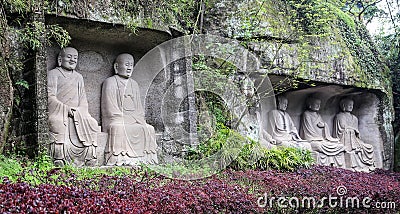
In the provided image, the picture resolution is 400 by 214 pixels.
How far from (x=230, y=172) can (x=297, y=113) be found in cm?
472

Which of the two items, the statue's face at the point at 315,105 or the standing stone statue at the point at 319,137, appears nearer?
the standing stone statue at the point at 319,137

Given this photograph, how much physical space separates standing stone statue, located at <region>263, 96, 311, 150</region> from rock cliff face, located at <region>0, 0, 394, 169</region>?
0.31 meters

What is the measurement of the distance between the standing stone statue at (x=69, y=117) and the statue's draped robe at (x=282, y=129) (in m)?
4.17

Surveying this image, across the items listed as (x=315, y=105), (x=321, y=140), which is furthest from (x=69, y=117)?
(x=315, y=105)

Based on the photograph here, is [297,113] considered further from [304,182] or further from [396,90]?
[304,182]

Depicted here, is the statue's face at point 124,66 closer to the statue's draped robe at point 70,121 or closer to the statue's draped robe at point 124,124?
the statue's draped robe at point 124,124

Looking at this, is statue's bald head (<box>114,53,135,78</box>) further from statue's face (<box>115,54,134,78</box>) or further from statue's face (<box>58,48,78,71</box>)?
statue's face (<box>58,48,78,71</box>)

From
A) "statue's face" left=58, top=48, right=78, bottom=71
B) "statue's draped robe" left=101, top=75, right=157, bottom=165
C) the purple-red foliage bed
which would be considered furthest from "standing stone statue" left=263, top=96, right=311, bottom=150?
"statue's face" left=58, top=48, right=78, bottom=71

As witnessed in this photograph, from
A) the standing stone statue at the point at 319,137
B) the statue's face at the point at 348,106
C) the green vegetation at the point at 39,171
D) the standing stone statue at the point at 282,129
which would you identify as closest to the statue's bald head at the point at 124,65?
the green vegetation at the point at 39,171

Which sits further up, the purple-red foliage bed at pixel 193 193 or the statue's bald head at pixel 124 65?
the statue's bald head at pixel 124 65

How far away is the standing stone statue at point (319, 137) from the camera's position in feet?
32.9

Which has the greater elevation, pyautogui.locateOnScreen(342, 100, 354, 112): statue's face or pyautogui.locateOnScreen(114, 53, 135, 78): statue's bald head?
pyautogui.locateOnScreen(114, 53, 135, 78): statue's bald head

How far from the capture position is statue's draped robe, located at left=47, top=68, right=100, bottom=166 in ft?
21.2

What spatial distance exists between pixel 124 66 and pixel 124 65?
0.02 metres
